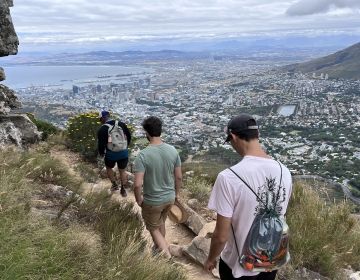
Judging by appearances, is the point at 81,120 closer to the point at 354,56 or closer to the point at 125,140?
the point at 125,140

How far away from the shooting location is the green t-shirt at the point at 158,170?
448 cm

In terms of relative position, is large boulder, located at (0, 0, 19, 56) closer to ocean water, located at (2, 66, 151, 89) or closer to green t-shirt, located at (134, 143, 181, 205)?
green t-shirt, located at (134, 143, 181, 205)

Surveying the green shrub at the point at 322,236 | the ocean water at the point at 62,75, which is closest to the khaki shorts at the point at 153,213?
the green shrub at the point at 322,236

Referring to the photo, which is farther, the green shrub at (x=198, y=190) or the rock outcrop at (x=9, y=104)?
the green shrub at (x=198, y=190)

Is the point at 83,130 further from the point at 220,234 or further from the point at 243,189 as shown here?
the point at 243,189

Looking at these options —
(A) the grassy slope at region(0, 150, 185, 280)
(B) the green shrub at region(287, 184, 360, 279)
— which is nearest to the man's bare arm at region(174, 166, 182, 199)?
(A) the grassy slope at region(0, 150, 185, 280)

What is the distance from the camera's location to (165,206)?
4.76m

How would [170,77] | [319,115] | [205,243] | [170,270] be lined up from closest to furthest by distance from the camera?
1. [170,270]
2. [205,243]
3. [319,115]
4. [170,77]

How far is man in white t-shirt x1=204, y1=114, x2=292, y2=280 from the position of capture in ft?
9.00

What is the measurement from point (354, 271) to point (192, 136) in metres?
36.9

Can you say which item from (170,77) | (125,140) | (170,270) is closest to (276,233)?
(170,270)

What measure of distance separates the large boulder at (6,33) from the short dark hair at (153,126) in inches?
141

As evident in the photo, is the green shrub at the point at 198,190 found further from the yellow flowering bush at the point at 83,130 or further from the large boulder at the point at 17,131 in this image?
the yellow flowering bush at the point at 83,130

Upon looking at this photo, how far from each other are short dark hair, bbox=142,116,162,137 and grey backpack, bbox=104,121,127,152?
2328 mm
